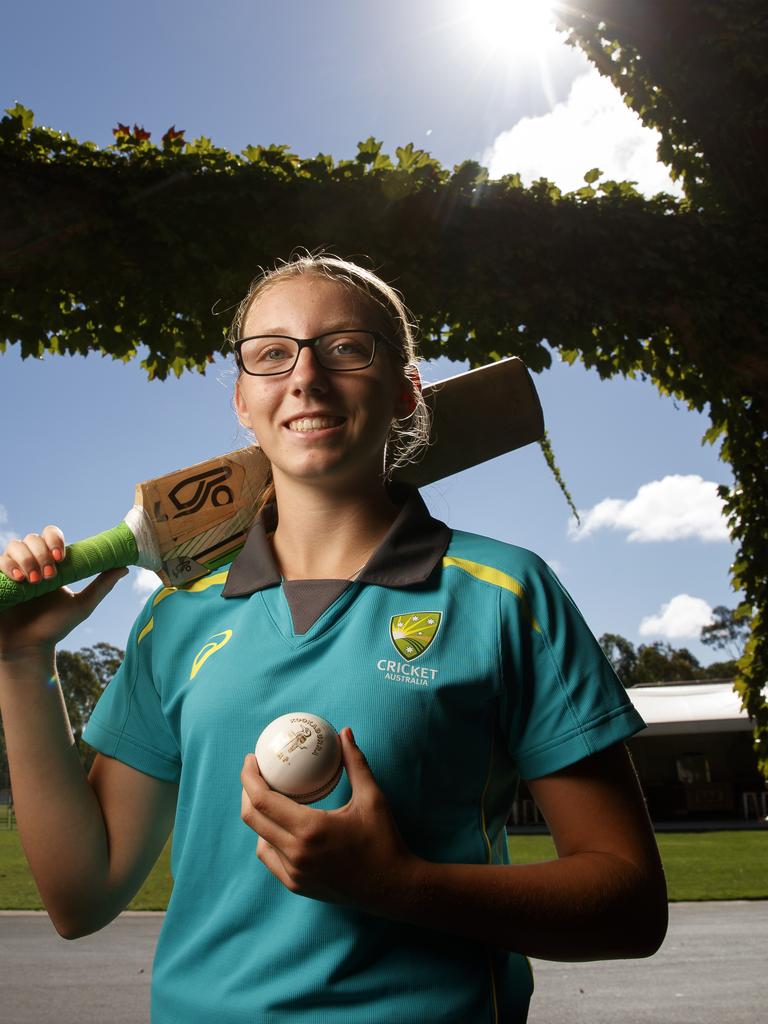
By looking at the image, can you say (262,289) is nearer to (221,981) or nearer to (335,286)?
(335,286)

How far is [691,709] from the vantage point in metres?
22.3

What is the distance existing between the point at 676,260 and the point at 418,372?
6042 mm

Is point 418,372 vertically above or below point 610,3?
below

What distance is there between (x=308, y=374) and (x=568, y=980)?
21.4 ft

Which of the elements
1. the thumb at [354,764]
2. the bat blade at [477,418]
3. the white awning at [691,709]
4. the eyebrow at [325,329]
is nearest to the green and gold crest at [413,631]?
the thumb at [354,764]

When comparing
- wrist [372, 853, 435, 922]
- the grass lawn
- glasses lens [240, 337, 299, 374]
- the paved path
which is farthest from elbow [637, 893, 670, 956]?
the grass lawn

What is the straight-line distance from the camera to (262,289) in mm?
2002

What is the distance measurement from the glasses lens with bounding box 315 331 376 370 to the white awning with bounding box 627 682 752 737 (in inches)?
766

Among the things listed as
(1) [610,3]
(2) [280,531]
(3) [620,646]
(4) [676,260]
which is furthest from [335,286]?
(3) [620,646]

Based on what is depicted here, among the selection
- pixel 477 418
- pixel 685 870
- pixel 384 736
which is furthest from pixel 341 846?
pixel 685 870

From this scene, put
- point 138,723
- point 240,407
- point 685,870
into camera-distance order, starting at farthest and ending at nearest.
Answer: point 685,870 < point 240,407 < point 138,723

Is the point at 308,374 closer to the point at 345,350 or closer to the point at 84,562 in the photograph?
the point at 345,350

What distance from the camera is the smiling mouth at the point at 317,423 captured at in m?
1.77

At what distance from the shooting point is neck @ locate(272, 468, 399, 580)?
184cm
